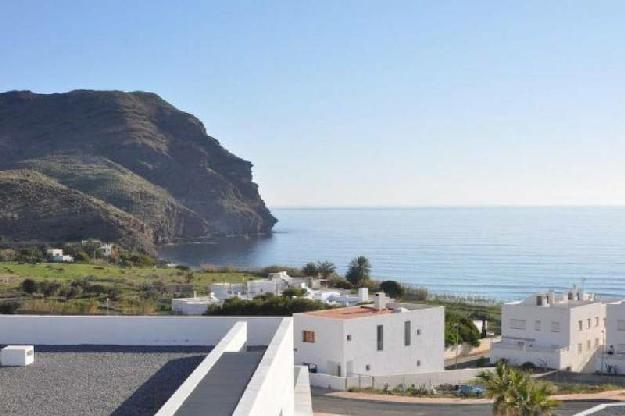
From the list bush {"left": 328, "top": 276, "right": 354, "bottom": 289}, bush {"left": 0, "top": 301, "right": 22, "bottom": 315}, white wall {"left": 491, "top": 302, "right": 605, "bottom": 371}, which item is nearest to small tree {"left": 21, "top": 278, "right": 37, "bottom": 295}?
bush {"left": 0, "top": 301, "right": 22, "bottom": 315}

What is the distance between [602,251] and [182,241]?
3278 inches

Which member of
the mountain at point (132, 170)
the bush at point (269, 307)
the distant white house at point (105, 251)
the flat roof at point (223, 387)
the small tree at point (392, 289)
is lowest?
the small tree at point (392, 289)

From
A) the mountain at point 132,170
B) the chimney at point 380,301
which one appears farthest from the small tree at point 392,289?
the mountain at point 132,170

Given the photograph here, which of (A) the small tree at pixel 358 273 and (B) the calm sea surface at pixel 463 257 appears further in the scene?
(B) the calm sea surface at pixel 463 257

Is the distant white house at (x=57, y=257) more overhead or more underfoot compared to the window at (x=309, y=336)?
more overhead

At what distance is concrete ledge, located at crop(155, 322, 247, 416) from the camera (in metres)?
8.38

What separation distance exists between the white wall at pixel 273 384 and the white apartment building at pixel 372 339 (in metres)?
17.2

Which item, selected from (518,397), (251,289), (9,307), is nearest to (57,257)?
(251,289)

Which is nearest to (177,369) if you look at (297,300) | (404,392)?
(404,392)

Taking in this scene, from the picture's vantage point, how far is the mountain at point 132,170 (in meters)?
112

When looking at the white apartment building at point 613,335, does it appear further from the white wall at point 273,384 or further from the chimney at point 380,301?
the white wall at point 273,384

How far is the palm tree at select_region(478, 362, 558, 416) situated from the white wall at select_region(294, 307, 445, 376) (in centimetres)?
1294

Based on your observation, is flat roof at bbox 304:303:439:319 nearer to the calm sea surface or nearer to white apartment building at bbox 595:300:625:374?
white apartment building at bbox 595:300:625:374

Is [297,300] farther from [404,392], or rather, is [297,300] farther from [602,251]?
[602,251]
